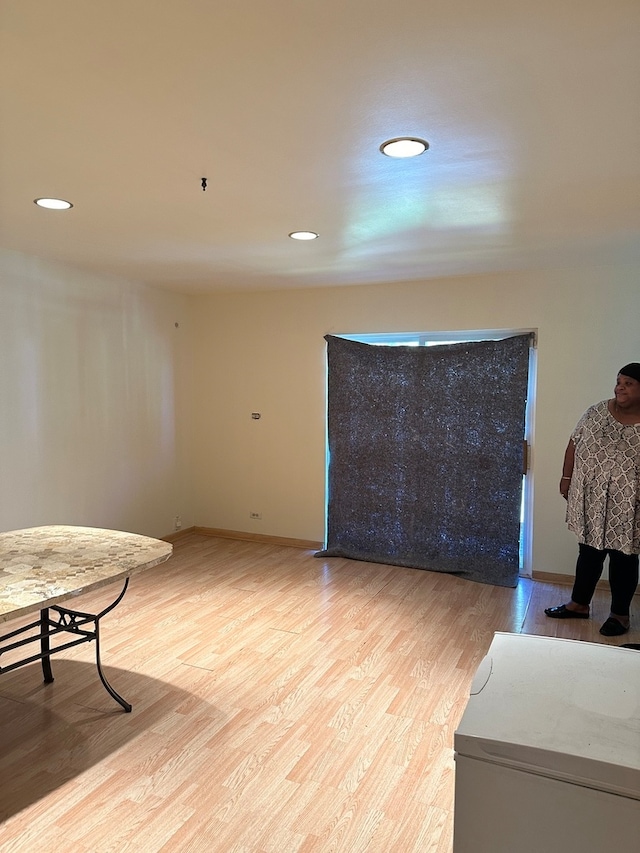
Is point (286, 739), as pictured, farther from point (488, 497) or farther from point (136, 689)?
point (488, 497)

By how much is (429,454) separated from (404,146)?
9.93ft

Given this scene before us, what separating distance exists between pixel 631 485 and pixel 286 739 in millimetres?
2383

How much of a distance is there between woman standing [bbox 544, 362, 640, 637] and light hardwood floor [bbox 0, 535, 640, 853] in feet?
1.00

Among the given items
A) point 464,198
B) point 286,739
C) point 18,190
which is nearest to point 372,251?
point 464,198

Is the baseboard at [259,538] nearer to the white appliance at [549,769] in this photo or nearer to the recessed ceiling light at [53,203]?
the recessed ceiling light at [53,203]

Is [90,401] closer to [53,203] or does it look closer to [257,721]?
[53,203]

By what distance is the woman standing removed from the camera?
349cm

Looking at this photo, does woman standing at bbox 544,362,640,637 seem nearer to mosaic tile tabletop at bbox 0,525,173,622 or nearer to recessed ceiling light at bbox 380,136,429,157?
recessed ceiling light at bbox 380,136,429,157

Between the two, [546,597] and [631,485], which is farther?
[546,597]

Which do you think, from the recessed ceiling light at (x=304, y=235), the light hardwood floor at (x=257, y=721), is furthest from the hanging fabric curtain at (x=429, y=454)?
the recessed ceiling light at (x=304, y=235)

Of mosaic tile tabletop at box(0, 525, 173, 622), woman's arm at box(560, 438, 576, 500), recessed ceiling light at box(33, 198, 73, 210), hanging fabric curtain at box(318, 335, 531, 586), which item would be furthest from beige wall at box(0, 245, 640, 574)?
mosaic tile tabletop at box(0, 525, 173, 622)

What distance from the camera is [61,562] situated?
2.40 metres

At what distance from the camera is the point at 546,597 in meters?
4.17

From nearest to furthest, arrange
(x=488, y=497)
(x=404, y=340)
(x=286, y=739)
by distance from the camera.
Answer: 1. (x=286, y=739)
2. (x=488, y=497)
3. (x=404, y=340)
